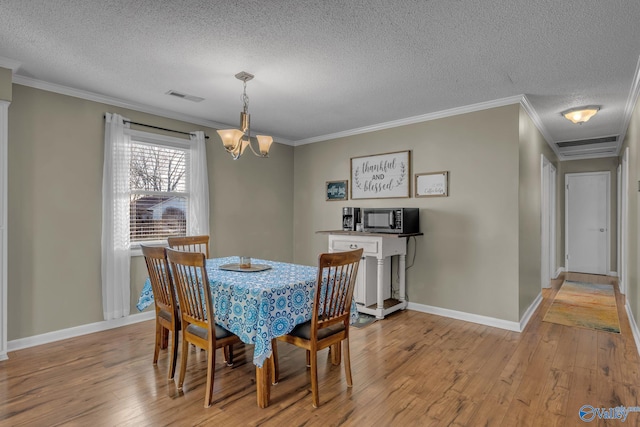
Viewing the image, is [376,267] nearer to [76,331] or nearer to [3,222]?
[76,331]

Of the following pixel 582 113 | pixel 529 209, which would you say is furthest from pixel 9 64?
pixel 582 113

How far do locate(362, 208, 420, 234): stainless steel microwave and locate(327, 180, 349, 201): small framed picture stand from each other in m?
0.77

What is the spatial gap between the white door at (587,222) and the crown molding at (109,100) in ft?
21.7

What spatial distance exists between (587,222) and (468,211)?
4.49 metres

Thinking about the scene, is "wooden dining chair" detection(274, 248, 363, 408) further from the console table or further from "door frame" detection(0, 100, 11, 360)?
"door frame" detection(0, 100, 11, 360)

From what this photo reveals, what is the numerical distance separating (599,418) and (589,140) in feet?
16.5

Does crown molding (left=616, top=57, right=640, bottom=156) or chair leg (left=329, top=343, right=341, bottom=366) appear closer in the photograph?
chair leg (left=329, top=343, right=341, bottom=366)

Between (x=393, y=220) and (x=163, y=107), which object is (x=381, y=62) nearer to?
(x=393, y=220)

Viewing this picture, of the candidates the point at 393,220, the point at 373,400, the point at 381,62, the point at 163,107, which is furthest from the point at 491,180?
the point at 163,107

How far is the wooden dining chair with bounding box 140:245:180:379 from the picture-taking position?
2410 millimetres

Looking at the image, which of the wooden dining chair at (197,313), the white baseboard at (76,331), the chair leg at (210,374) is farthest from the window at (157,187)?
the chair leg at (210,374)

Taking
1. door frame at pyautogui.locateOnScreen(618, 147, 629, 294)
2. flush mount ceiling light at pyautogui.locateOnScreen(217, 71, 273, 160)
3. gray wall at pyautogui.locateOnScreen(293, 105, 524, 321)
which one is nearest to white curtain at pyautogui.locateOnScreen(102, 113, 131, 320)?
flush mount ceiling light at pyautogui.locateOnScreen(217, 71, 273, 160)

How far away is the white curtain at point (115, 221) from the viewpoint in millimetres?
3516

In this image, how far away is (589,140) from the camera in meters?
5.58
